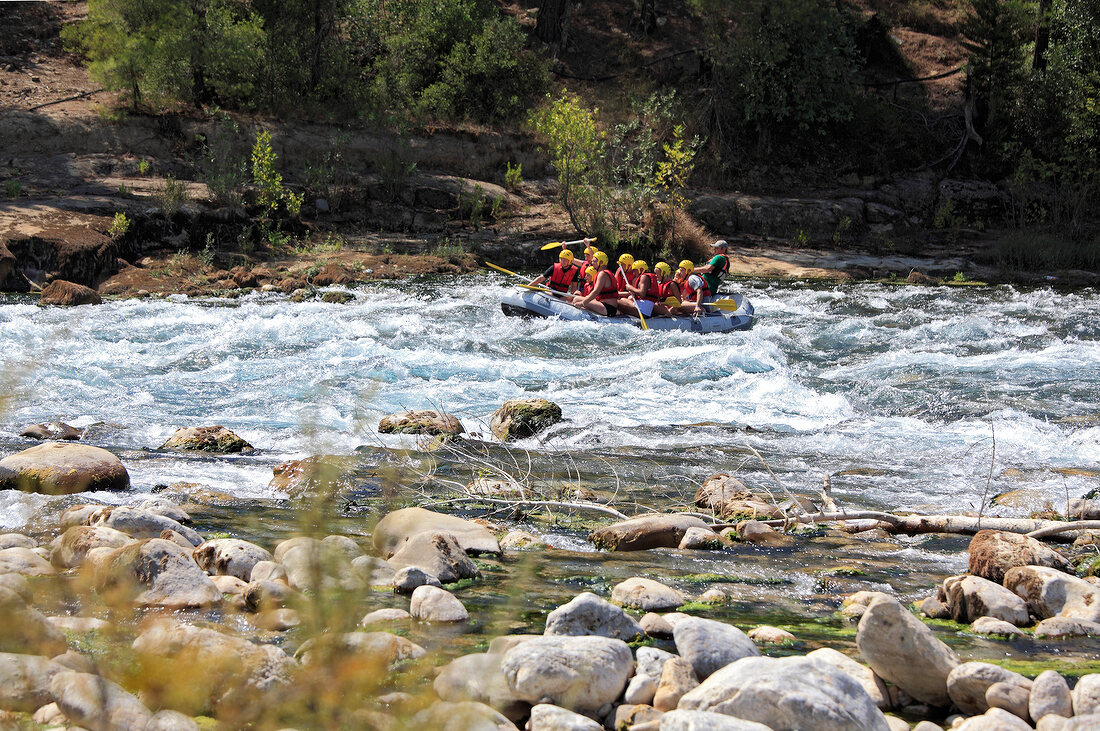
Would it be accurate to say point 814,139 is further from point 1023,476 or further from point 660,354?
point 1023,476

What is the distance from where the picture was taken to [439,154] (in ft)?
68.4

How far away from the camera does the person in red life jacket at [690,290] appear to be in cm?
1273

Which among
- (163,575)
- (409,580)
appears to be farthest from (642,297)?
(163,575)

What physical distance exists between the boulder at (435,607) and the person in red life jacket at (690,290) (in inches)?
376

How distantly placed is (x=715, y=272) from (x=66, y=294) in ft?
28.0

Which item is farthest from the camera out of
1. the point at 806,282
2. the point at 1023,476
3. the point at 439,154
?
the point at 439,154

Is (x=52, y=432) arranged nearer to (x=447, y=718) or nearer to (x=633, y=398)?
(x=633, y=398)

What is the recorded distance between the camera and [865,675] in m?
2.94

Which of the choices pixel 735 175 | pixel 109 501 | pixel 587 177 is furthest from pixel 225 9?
pixel 109 501

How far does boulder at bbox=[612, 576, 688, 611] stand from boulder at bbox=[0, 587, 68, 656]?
1.95 metres

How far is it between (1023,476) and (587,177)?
1361cm

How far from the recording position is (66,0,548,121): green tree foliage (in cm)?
1828

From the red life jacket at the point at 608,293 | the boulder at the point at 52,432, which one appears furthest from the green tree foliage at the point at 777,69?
the boulder at the point at 52,432

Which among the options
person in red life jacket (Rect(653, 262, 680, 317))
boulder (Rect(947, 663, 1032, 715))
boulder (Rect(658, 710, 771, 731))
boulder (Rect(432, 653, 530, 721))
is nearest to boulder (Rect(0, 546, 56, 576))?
boulder (Rect(432, 653, 530, 721))
